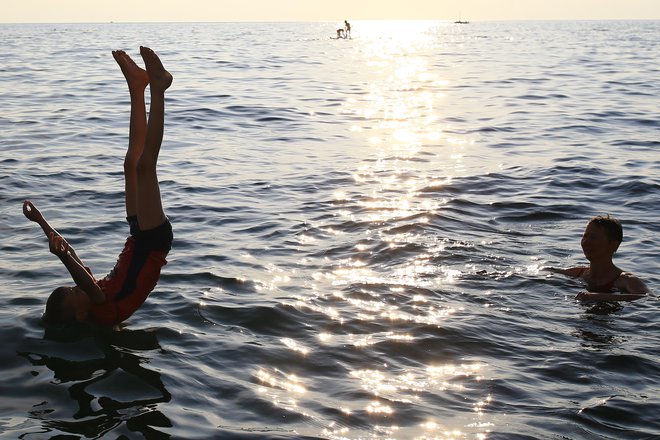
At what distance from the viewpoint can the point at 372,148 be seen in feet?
57.0

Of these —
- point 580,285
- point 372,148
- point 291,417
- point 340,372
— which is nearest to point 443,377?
point 340,372

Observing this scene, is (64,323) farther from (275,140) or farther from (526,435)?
(275,140)

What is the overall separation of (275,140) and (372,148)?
2.16 metres

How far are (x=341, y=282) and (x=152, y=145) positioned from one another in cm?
295

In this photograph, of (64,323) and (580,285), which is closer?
(64,323)

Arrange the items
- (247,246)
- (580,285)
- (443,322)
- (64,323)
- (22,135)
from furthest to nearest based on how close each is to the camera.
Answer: (22,135), (247,246), (580,285), (443,322), (64,323)

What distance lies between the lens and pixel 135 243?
279 inches

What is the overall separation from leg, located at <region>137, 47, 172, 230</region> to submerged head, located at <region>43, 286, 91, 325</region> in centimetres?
88

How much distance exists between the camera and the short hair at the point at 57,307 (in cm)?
691

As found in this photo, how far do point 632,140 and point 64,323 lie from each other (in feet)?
46.5

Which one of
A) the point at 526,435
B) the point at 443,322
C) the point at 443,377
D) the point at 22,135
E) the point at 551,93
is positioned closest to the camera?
the point at 526,435

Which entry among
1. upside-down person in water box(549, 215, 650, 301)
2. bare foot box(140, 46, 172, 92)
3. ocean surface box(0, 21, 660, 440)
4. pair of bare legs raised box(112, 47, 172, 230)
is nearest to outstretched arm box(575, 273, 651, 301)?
upside-down person in water box(549, 215, 650, 301)

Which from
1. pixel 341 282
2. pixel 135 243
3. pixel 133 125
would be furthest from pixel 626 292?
pixel 133 125

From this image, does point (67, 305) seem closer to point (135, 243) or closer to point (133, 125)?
point (135, 243)
